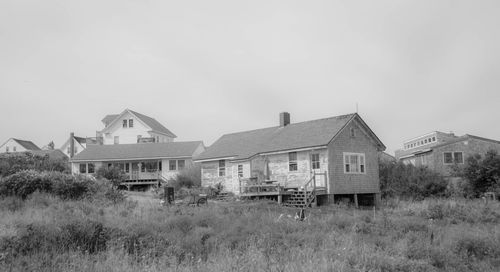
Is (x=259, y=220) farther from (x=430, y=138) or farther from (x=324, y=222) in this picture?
(x=430, y=138)

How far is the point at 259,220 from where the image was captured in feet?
63.0

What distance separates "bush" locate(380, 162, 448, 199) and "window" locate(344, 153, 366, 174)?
20.0ft

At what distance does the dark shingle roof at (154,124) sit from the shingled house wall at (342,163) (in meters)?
34.8

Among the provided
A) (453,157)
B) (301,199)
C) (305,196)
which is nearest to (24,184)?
(305,196)

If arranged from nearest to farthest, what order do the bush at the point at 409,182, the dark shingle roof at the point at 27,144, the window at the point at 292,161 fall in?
1. the window at the point at 292,161
2. the bush at the point at 409,182
3. the dark shingle roof at the point at 27,144

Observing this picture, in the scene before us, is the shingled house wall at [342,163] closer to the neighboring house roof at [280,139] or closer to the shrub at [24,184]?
the neighboring house roof at [280,139]

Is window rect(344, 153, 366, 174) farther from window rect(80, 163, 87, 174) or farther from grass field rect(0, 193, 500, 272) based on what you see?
window rect(80, 163, 87, 174)

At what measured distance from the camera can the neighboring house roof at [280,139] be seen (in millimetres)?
32312

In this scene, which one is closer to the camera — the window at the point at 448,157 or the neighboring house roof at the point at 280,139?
Result: the neighboring house roof at the point at 280,139

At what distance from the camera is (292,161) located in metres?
33.1

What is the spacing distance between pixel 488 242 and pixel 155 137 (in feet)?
165

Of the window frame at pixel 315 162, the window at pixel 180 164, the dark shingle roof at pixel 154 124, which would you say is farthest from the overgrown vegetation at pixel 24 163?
the window frame at pixel 315 162

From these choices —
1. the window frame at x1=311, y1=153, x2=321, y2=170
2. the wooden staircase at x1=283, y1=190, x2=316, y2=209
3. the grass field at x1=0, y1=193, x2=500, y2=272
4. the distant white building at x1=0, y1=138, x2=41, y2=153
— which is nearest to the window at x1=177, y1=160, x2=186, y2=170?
the wooden staircase at x1=283, y1=190, x2=316, y2=209

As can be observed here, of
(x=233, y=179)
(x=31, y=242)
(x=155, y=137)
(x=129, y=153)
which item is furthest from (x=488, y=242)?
(x=155, y=137)
